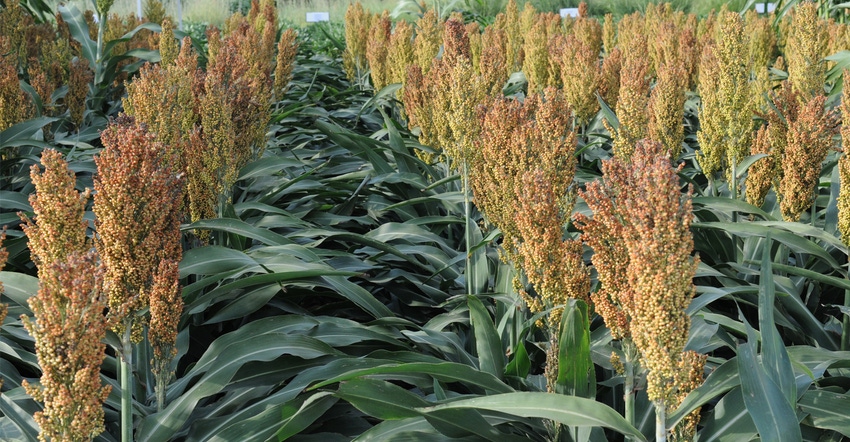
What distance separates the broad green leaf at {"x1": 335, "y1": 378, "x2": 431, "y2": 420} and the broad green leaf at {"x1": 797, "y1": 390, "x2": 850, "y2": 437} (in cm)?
98

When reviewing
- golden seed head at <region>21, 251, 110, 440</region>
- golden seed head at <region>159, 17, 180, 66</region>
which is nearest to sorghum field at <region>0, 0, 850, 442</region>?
golden seed head at <region>21, 251, 110, 440</region>

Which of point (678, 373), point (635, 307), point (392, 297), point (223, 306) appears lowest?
point (392, 297)

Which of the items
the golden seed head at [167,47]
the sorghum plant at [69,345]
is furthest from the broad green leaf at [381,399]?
the golden seed head at [167,47]

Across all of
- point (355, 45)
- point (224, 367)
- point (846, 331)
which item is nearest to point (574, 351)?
point (224, 367)

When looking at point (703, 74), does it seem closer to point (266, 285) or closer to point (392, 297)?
point (392, 297)

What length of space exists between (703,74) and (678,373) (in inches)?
84.3

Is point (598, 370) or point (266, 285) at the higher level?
point (266, 285)

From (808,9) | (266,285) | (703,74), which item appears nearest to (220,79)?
(266,285)

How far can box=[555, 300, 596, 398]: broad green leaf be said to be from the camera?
194 centimetres

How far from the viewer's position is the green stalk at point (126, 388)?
1924 mm

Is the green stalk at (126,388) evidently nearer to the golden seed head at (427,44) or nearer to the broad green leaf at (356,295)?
the broad green leaf at (356,295)

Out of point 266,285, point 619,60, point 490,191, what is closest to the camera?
point 490,191

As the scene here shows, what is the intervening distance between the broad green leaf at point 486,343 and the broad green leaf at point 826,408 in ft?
2.64

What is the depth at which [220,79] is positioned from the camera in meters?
3.15
